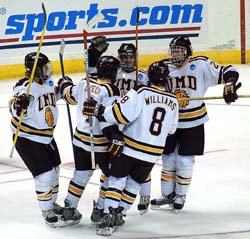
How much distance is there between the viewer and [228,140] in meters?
7.71

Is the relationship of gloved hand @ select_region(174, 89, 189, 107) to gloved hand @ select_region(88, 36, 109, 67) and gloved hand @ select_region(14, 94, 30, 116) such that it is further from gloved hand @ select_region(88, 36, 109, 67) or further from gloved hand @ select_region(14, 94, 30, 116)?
gloved hand @ select_region(14, 94, 30, 116)

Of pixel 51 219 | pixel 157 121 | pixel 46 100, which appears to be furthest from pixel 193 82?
pixel 51 219

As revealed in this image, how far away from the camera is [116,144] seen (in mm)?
4578

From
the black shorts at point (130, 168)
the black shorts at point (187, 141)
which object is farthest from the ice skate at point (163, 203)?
the black shorts at point (130, 168)

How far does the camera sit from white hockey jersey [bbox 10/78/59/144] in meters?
4.82

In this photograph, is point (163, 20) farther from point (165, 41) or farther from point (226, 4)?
point (226, 4)

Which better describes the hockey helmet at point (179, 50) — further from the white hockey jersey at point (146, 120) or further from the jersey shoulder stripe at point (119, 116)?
the jersey shoulder stripe at point (119, 116)

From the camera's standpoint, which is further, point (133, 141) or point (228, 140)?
point (228, 140)

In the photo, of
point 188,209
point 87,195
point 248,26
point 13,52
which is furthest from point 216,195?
point 248,26

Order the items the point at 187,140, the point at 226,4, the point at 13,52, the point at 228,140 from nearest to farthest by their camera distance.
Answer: the point at 187,140 < the point at 228,140 < the point at 13,52 < the point at 226,4

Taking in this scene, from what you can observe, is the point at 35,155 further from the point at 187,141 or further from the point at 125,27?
the point at 125,27

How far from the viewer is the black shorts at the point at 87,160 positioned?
15.8 feet

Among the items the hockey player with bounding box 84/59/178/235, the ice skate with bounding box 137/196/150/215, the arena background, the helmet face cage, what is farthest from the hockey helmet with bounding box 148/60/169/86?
the arena background

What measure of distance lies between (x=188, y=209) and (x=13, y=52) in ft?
23.2
